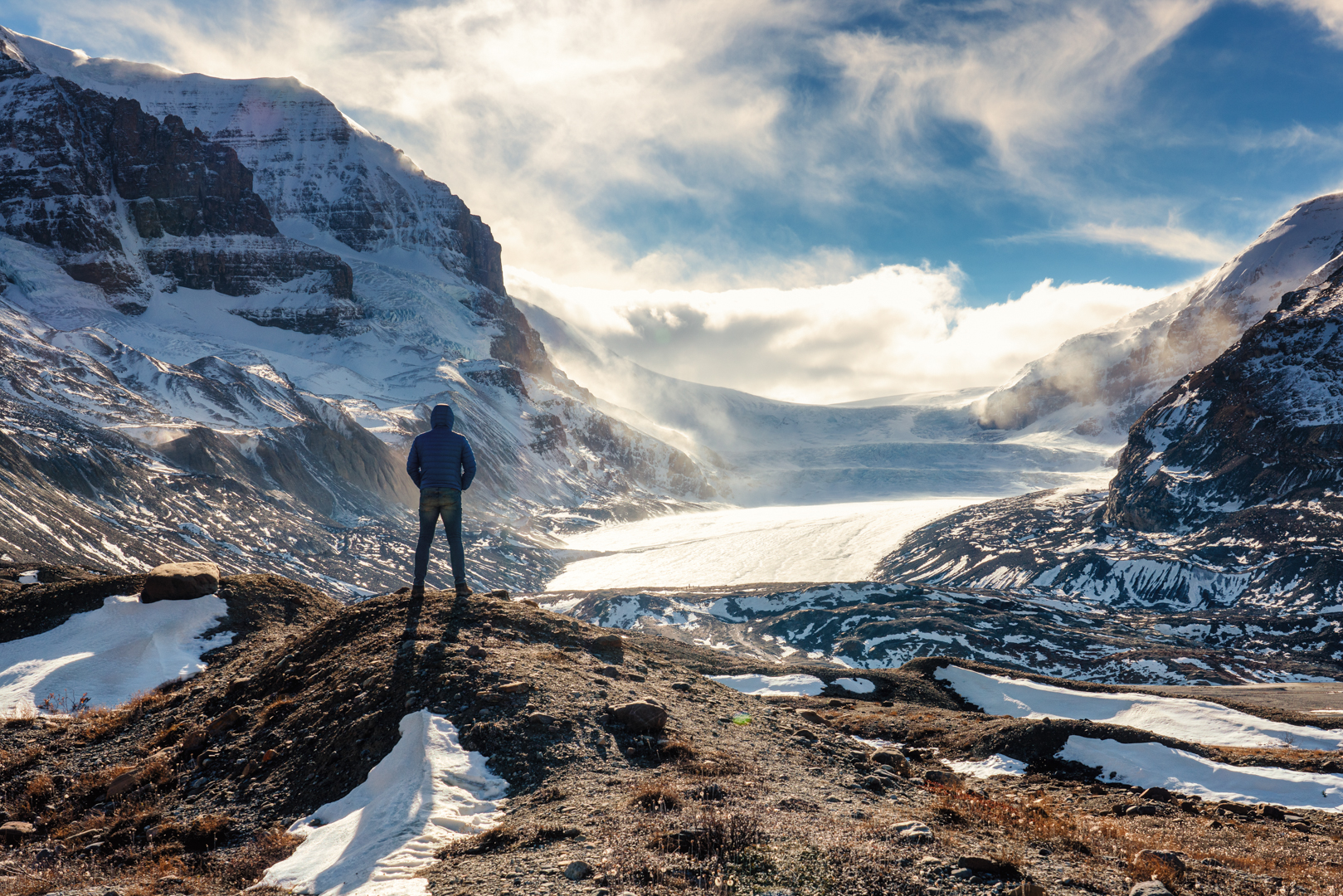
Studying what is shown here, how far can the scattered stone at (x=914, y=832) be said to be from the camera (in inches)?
337

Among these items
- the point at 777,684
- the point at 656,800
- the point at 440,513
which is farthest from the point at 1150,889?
A: the point at 777,684

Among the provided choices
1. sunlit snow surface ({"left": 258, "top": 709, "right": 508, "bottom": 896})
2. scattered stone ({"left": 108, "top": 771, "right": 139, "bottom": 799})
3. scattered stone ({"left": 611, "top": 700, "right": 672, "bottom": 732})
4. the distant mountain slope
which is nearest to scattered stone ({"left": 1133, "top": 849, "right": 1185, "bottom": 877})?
scattered stone ({"left": 611, "top": 700, "right": 672, "bottom": 732})

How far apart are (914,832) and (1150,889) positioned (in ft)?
7.87

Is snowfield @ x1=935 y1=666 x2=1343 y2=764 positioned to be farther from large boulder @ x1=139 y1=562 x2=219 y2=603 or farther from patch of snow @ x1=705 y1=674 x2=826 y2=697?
large boulder @ x1=139 y1=562 x2=219 y2=603

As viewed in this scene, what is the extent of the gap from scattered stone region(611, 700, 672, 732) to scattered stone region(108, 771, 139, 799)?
7.73 m

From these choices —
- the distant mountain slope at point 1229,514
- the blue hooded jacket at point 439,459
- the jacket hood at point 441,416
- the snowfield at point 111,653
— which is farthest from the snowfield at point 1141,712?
the distant mountain slope at point 1229,514

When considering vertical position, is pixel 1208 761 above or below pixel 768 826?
below

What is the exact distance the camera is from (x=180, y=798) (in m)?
10.9

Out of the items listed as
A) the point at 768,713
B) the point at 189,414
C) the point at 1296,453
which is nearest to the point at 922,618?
the point at 768,713

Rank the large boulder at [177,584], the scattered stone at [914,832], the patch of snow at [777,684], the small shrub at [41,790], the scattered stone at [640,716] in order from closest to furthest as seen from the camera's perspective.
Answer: the scattered stone at [914,832] → the small shrub at [41,790] → the scattered stone at [640,716] → the large boulder at [177,584] → the patch of snow at [777,684]

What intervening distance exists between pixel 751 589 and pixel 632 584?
5452cm

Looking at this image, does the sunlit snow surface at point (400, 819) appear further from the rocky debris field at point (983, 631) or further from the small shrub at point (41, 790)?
the rocky debris field at point (983, 631)

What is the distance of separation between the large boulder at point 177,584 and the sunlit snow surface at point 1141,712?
3064cm

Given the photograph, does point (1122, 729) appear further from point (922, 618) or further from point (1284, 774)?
point (922, 618)
